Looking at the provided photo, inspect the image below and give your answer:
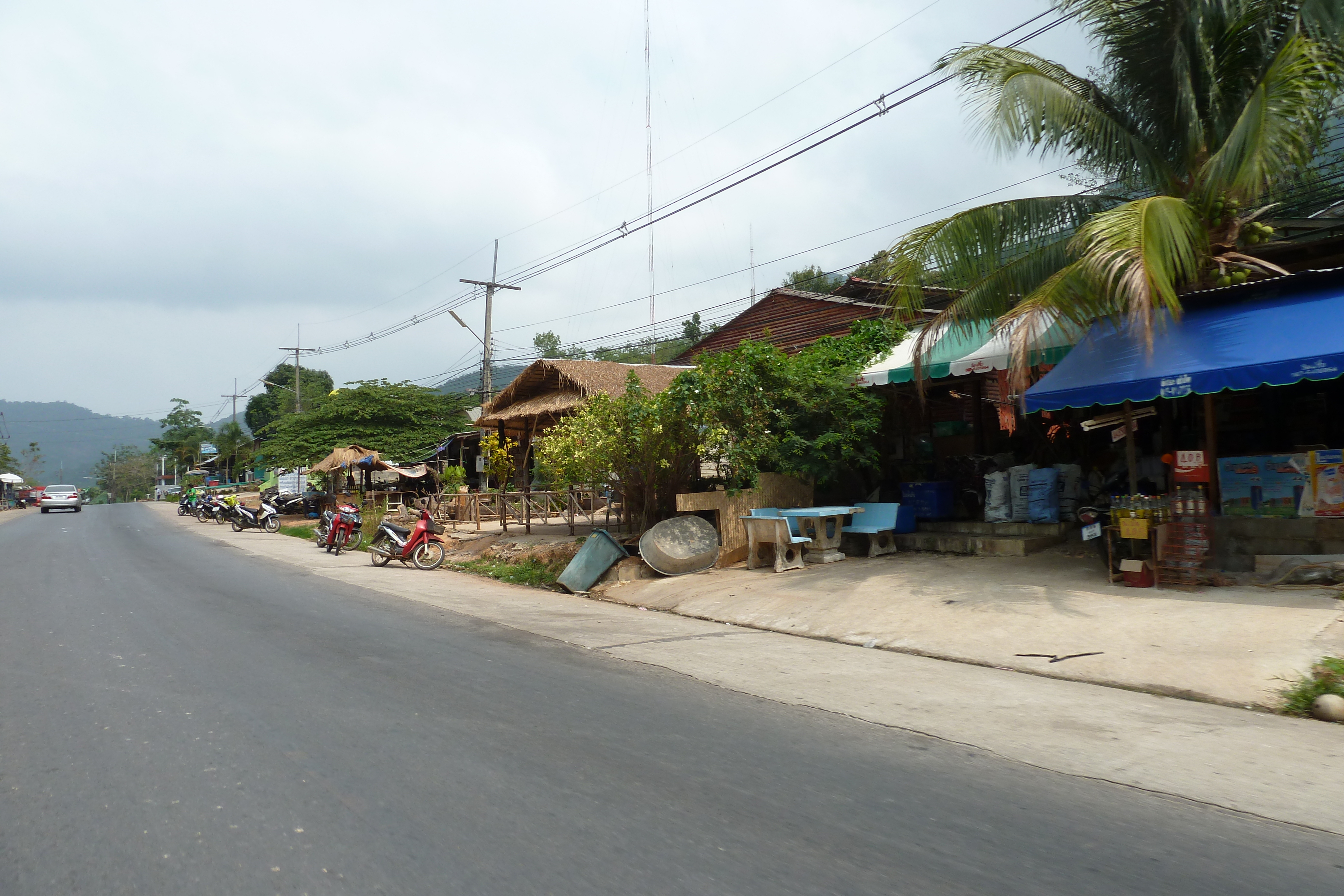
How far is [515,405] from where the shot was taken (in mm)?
21734

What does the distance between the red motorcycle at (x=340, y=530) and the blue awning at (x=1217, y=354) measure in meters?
15.2

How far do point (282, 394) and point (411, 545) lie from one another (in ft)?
190

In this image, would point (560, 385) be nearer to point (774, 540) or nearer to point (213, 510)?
point (774, 540)

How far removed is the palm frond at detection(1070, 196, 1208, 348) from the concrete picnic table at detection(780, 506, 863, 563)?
14.2 feet

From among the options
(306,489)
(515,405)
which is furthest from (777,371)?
(306,489)

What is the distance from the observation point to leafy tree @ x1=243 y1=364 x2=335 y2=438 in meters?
65.0

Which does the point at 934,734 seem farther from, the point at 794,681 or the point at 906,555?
the point at 906,555

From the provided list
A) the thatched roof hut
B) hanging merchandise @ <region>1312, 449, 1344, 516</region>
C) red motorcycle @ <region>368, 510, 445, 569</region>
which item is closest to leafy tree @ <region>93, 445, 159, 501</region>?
the thatched roof hut

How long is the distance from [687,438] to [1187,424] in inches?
280

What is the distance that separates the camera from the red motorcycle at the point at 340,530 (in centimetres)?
1911

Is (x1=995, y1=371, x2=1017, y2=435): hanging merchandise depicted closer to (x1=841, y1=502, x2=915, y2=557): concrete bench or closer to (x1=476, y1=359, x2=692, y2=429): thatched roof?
(x1=841, y1=502, x2=915, y2=557): concrete bench

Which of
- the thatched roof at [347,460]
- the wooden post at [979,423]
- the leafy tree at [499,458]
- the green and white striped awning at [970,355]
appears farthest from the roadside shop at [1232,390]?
the thatched roof at [347,460]

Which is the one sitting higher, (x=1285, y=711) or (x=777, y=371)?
(x=777, y=371)

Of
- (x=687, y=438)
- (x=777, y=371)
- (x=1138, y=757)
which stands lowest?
(x=1138, y=757)
